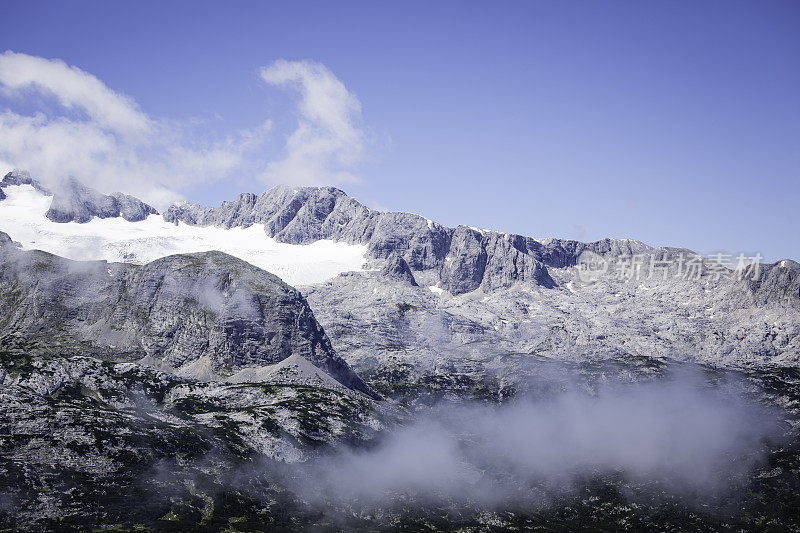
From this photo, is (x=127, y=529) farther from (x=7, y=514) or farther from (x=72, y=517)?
(x=7, y=514)

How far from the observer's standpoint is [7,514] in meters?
187

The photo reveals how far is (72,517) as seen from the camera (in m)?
196

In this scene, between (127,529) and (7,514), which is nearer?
(7,514)

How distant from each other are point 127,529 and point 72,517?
17456 millimetres

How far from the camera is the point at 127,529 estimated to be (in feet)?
654

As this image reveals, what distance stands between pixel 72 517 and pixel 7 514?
18.3m

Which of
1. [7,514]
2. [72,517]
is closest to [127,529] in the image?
[72,517]

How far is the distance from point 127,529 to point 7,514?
115 feet
